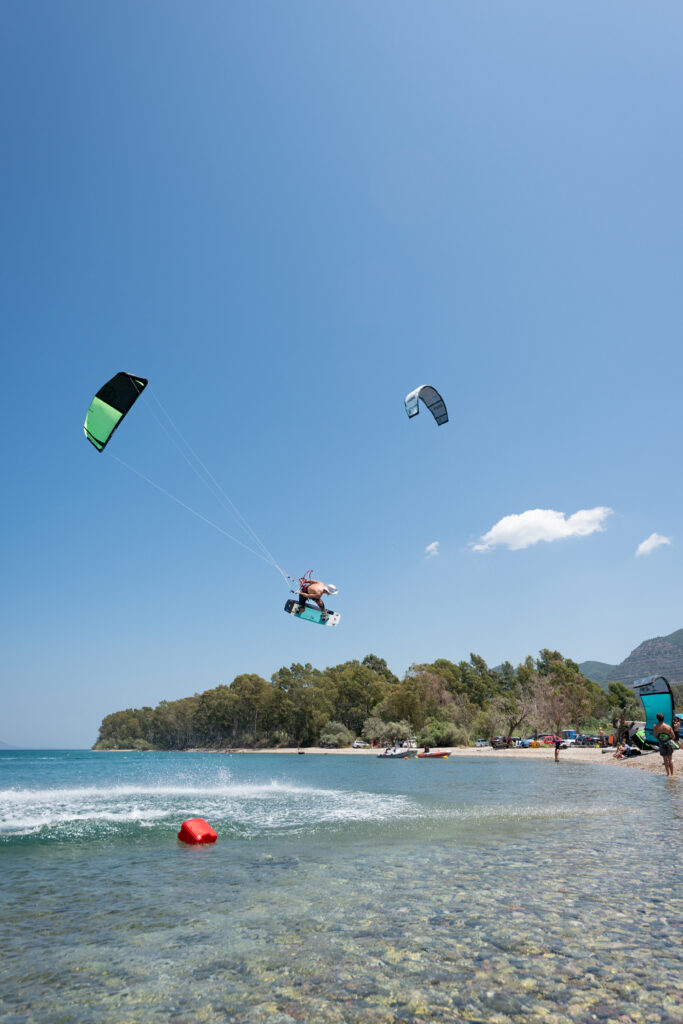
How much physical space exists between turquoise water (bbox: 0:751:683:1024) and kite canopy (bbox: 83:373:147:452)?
9473 millimetres

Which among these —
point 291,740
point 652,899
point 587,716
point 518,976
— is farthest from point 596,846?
point 291,740

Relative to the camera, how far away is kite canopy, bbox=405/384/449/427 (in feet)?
63.8

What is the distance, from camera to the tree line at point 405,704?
268 feet

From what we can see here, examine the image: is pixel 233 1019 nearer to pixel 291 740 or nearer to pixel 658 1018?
pixel 658 1018

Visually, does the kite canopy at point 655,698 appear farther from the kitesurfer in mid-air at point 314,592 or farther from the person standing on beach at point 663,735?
the kitesurfer in mid-air at point 314,592

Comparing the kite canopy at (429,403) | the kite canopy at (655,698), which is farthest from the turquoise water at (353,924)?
the kite canopy at (429,403)

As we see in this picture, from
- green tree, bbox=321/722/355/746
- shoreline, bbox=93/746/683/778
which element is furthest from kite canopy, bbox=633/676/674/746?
green tree, bbox=321/722/355/746

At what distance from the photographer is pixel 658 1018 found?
171 inches

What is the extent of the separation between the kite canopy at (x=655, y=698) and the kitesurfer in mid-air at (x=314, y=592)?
52.7 ft

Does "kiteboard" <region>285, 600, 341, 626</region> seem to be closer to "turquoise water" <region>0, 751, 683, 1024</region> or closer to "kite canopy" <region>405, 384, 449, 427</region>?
"turquoise water" <region>0, 751, 683, 1024</region>

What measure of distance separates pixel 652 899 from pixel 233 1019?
579cm

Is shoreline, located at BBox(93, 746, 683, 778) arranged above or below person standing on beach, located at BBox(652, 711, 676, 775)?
below

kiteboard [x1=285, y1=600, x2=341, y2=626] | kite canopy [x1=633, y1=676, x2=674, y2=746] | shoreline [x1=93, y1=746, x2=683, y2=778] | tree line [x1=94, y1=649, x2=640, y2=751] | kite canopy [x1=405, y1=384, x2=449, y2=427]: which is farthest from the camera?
tree line [x1=94, y1=649, x2=640, y2=751]

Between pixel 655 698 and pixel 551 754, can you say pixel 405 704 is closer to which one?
pixel 551 754
